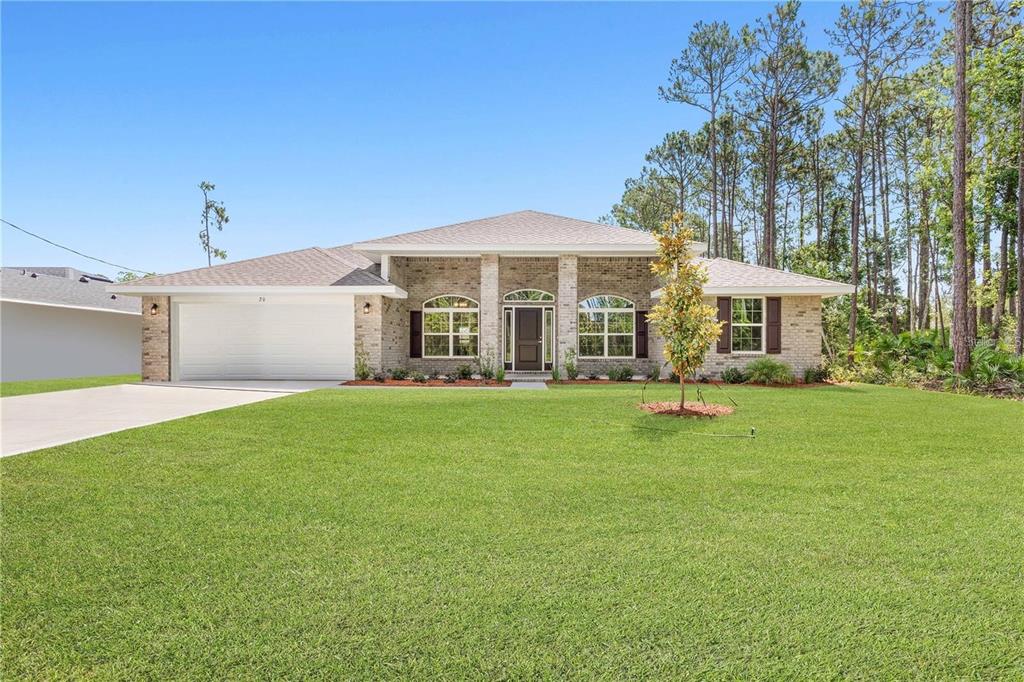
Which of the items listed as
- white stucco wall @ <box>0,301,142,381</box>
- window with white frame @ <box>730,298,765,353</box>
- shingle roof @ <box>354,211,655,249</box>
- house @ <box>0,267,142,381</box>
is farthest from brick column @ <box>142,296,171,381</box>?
window with white frame @ <box>730,298,765,353</box>

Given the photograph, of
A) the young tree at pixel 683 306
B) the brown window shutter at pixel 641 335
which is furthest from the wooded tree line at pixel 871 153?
the young tree at pixel 683 306

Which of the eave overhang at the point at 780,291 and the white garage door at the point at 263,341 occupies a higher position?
the eave overhang at the point at 780,291

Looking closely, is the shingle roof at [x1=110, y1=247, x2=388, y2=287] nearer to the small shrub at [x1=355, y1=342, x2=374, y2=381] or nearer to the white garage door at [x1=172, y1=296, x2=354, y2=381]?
the white garage door at [x1=172, y1=296, x2=354, y2=381]

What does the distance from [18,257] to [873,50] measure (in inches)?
1520

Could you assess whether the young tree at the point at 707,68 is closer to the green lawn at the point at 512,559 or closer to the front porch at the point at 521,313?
the front porch at the point at 521,313

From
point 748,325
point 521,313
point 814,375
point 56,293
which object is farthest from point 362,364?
point 814,375

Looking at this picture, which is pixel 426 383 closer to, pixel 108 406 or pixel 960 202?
pixel 108 406

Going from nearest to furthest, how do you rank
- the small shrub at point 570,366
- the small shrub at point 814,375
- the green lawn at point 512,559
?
1. the green lawn at point 512,559
2. the small shrub at point 814,375
3. the small shrub at point 570,366

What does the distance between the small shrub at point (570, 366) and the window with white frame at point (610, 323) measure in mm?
1227

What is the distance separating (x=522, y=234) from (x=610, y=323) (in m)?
3.73

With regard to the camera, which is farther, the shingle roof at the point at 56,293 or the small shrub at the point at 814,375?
the shingle roof at the point at 56,293

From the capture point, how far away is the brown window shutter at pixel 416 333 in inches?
648

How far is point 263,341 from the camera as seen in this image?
15.0 metres

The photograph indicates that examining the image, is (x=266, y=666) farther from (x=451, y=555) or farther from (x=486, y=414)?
(x=486, y=414)
